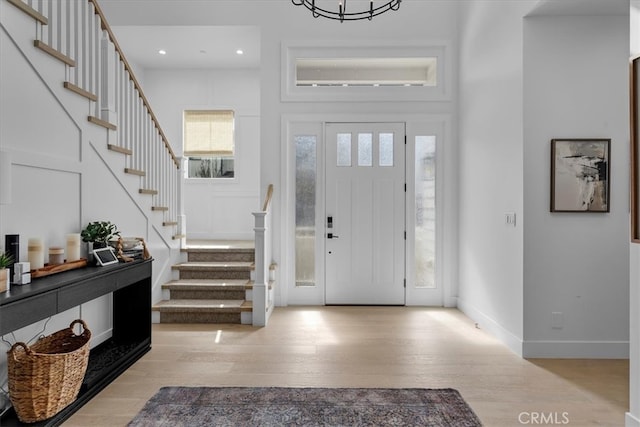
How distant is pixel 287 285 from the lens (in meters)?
5.04

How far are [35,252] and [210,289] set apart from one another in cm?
215

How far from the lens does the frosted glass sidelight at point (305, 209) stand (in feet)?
16.7

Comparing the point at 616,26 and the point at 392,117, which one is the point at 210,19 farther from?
the point at 616,26

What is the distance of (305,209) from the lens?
5.09 metres

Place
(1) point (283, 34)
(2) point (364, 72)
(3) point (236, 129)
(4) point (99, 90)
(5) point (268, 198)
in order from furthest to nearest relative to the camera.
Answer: (3) point (236, 129), (2) point (364, 72), (1) point (283, 34), (5) point (268, 198), (4) point (99, 90)

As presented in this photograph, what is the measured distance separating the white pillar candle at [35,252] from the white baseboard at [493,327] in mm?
3627

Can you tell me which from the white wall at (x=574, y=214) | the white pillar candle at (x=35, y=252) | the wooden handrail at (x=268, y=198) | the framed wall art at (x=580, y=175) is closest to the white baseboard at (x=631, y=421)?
the white wall at (x=574, y=214)

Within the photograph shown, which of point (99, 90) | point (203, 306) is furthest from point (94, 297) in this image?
point (99, 90)

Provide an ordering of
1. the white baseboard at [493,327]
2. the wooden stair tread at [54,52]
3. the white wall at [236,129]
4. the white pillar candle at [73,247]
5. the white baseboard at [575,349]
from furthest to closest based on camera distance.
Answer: the white wall at [236,129]
the white baseboard at [493,327]
the white baseboard at [575,349]
the white pillar candle at [73,247]
the wooden stair tread at [54,52]

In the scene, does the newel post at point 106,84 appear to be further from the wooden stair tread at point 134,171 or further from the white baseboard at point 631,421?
the white baseboard at point 631,421

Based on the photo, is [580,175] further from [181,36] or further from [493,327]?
[181,36]

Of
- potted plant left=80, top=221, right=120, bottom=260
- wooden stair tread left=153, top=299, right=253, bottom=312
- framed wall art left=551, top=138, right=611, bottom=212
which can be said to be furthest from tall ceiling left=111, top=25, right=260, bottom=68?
framed wall art left=551, top=138, right=611, bottom=212

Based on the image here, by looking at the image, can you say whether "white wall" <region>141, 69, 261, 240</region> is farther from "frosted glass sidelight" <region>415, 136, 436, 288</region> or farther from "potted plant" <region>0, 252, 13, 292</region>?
"potted plant" <region>0, 252, 13, 292</region>

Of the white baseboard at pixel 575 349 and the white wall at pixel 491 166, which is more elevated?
the white wall at pixel 491 166
